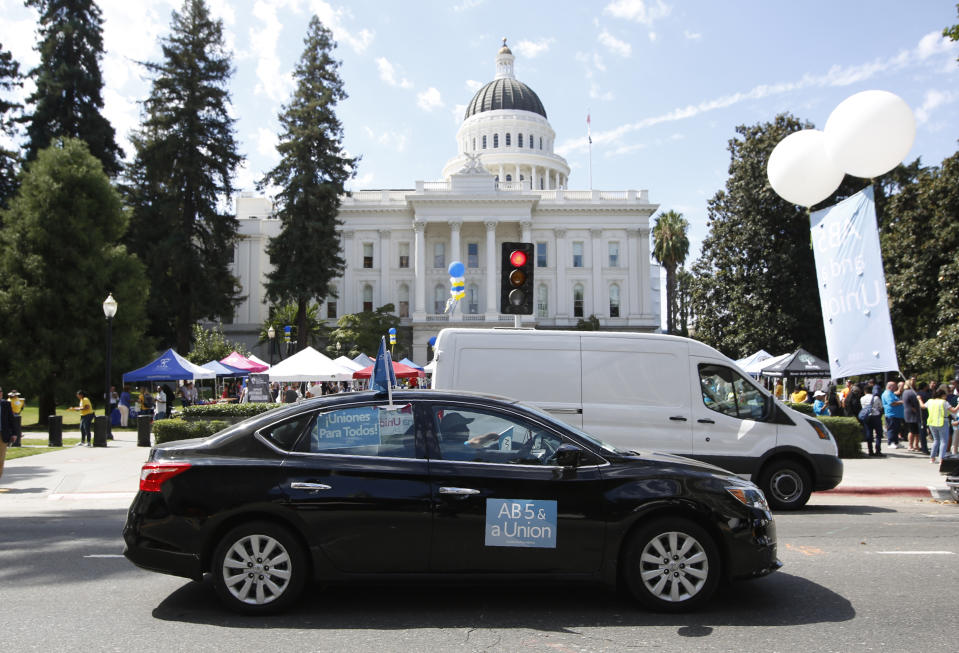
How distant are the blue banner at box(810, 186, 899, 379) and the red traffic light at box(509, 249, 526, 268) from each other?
656cm

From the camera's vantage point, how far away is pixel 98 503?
37.3 ft

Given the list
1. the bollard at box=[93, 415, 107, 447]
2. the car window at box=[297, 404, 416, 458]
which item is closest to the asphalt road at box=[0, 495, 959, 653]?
the car window at box=[297, 404, 416, 458]

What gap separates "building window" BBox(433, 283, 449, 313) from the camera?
2845 inches

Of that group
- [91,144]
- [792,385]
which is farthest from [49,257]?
[792,385]

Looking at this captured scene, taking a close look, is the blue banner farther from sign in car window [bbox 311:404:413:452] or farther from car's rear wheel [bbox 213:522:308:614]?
car's rear wheel [bbox 213:522:308:614]

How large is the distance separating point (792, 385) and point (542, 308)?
4196cm

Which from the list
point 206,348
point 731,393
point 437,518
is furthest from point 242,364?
point 437,518

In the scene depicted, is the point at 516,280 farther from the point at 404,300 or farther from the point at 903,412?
the point at 404,300

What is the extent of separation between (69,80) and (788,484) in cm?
4432

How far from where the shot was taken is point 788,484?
1052 cm

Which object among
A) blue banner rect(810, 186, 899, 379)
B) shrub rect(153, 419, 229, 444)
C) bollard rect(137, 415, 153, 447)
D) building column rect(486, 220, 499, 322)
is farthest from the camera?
building column rect(486, 220, 499, 322)

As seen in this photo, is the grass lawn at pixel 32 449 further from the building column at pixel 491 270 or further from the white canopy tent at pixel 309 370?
the building column at pixel 491 270

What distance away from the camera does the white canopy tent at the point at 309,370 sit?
25531 mm

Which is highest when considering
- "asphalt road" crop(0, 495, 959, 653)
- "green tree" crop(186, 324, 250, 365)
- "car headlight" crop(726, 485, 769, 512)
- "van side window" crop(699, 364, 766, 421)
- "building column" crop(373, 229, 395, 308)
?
"building column" crop(373, 229, 395, 308)
